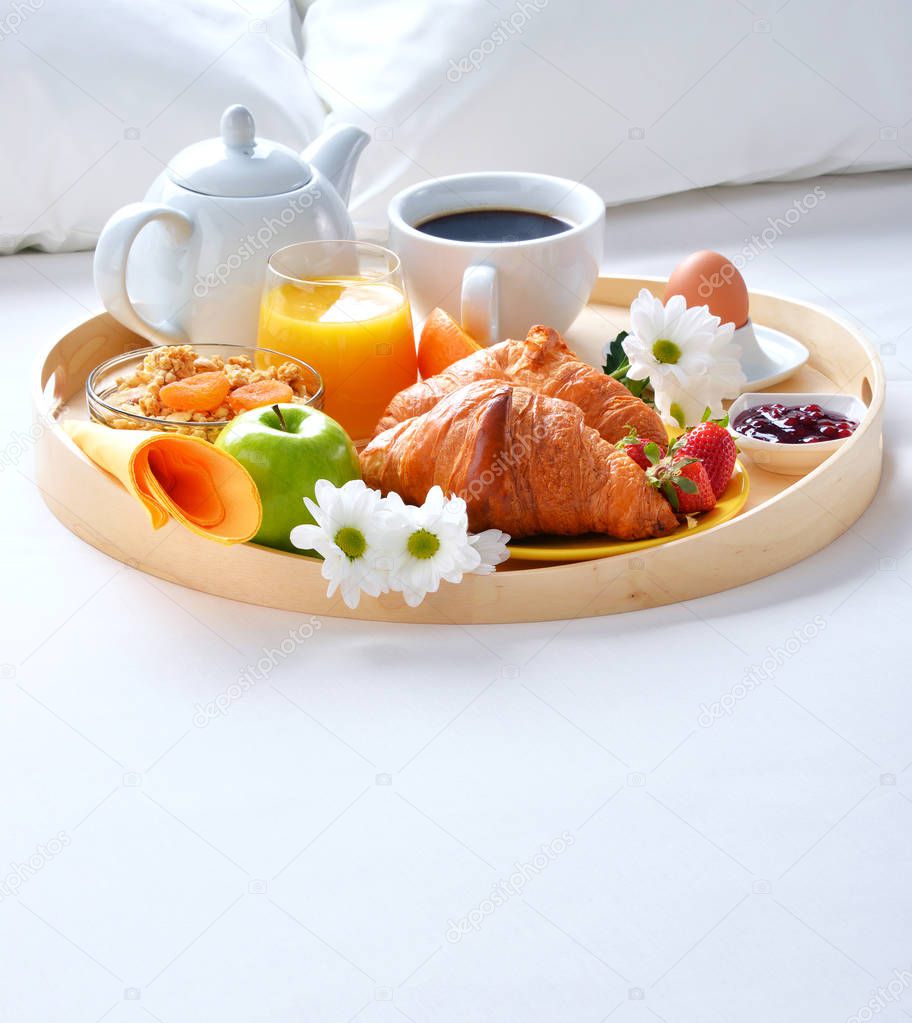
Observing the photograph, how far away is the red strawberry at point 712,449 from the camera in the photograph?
899 millimetres

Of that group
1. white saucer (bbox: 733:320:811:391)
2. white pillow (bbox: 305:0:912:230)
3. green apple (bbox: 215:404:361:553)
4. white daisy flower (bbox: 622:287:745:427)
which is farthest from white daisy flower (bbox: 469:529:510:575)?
white pillow (bbox: 305:0:912:230)

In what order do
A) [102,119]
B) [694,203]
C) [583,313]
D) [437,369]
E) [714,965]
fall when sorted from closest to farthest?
[714,965], [437,369], [583,313], [102,119], [694,203]

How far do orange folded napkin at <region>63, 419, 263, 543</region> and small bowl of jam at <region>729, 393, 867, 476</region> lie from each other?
1.35 ft

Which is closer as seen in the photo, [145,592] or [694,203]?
[145,592]

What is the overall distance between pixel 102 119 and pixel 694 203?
0.80 metres

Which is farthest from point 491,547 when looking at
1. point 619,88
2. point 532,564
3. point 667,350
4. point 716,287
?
point 619,88

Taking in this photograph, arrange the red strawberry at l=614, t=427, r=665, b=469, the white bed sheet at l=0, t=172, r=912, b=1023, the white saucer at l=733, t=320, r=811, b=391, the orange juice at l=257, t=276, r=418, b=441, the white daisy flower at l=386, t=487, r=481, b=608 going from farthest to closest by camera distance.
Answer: the white saucer at l=733, t=320, r=811, b=391, the orange juice at l=257, t=276, r=418, b=441, the red strawberry at l=614, t=427, r=665, b=469, the white daisy flower at l=386, t=487, r=481, b=608, the white bed sheet at l=0, t=172, r=912, b=1023

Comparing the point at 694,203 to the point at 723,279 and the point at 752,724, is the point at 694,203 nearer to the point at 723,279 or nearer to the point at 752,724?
the point at 723,279

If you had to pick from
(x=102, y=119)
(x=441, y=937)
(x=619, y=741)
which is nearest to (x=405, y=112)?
(x=102, y=119)

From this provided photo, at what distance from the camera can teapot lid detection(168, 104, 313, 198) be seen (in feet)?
3.43

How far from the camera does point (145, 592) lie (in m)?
0.87

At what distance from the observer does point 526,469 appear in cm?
84

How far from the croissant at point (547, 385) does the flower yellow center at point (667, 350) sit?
5 cm

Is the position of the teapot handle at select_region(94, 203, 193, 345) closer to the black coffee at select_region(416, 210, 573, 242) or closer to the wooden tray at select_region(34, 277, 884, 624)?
the wooden tray at select_region(34, 277, 884, 624)
